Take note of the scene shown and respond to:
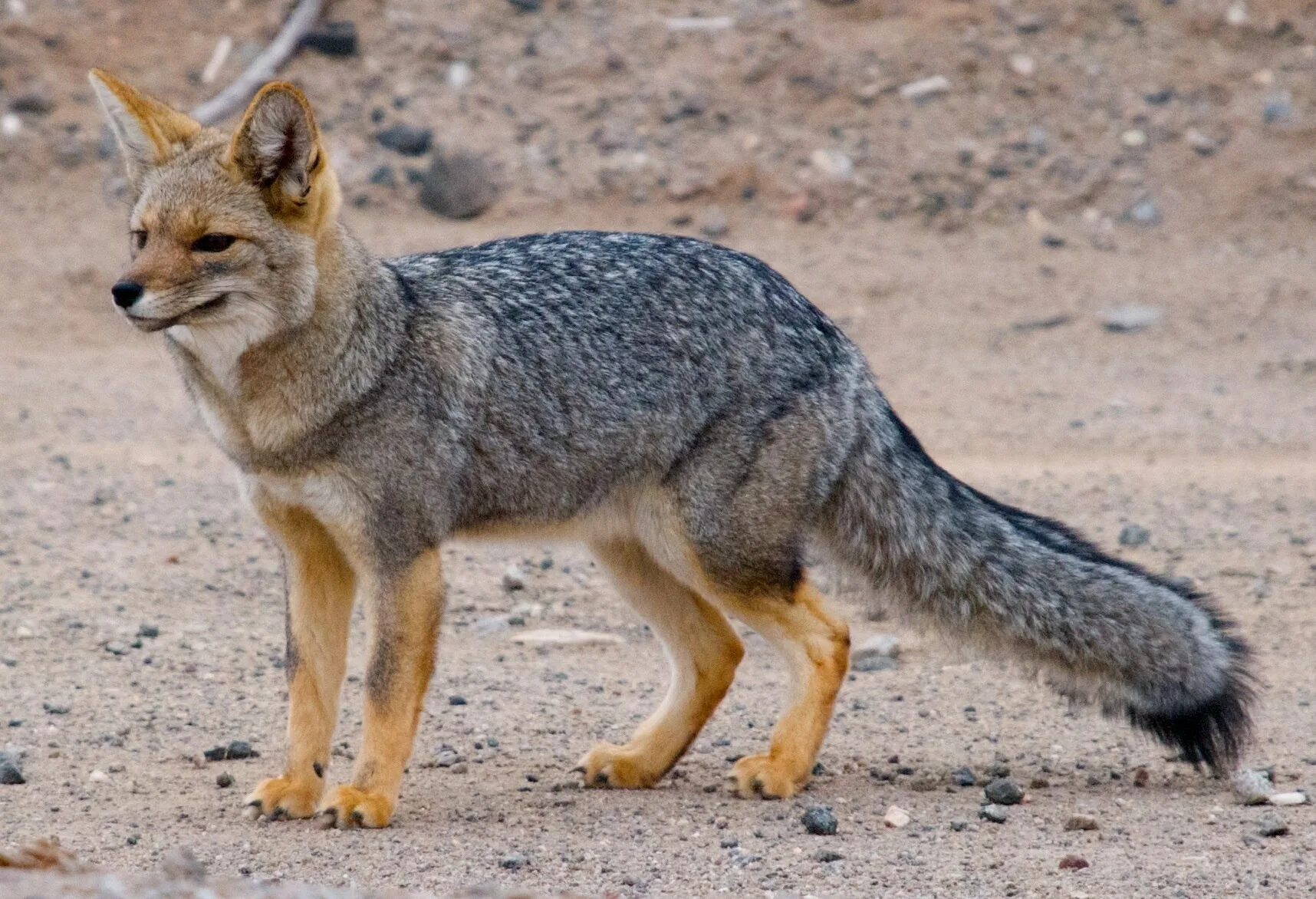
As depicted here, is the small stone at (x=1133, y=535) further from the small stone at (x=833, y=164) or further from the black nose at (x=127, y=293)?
the small stone at (x=833, y=164)

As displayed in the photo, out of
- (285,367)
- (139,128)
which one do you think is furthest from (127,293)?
(139,128)

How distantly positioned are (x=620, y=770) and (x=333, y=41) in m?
11.5

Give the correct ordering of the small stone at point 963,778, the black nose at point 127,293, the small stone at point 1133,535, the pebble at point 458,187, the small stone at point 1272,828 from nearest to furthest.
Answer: the black nose at point 127,293, the small stone at point 1272,828, the small stone at point 963,778, the small stone at point 1133,535, the pebble at point 458,187

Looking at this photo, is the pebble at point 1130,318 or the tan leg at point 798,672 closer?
the tan leg at point 798,672

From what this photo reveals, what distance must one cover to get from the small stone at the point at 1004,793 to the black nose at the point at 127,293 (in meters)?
2.97

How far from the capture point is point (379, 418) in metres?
5.48

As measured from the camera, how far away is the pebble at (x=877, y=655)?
740cm

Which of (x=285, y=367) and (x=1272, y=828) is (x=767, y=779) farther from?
(x=285, y=367)

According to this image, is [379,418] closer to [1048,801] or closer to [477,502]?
[477,502]

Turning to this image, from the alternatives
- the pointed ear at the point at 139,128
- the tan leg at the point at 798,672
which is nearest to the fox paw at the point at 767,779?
the tan leg at the point at 798,672

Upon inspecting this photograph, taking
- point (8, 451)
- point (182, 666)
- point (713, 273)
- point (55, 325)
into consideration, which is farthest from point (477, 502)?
point (55, 325)

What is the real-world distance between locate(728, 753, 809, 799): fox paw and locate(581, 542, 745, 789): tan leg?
299 mm

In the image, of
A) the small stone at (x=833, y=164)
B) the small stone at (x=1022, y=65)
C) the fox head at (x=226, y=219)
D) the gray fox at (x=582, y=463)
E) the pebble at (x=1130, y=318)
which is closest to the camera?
the fox head at (x=226, y=219)

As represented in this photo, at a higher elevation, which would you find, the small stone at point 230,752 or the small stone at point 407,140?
the small stone at point 230,752
